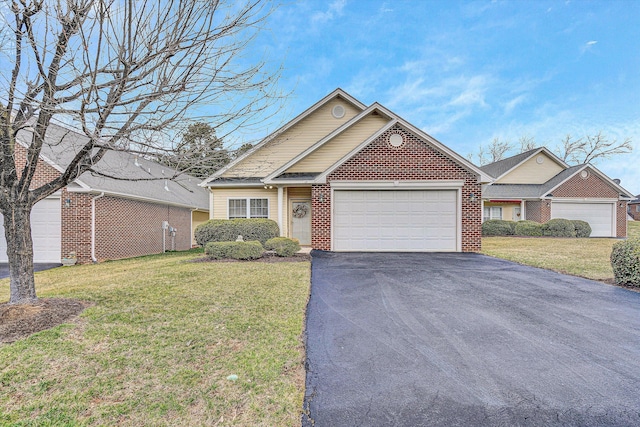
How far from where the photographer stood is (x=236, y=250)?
1009 cm

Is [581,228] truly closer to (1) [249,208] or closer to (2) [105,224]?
(1) [249,208]

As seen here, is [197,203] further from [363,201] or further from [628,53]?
[628,53]

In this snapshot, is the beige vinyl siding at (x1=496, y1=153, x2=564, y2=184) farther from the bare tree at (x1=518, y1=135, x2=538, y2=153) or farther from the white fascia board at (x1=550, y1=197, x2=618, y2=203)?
the bare tree at (x1=518, y1=135, x2=538, y2=153)

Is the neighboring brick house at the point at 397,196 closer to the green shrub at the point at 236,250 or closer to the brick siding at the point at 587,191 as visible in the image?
the green shrub at the point at 236,250

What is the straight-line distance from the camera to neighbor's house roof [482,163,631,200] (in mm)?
21250

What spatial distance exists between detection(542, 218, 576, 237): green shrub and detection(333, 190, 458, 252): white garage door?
12.8 m

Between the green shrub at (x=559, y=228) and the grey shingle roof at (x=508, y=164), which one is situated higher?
the grey shingle roof at (x=508, y=164)

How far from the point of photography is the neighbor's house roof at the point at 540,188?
21250 mm

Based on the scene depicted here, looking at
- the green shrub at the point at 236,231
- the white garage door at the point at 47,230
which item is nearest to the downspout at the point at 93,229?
the white garage door at the point at 47,230

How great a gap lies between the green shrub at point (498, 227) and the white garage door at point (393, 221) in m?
12.0

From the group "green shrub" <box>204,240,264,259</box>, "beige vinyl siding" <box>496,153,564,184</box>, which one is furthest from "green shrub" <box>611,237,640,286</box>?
"beige vinyl siding" <box>496,153,564,184</box>

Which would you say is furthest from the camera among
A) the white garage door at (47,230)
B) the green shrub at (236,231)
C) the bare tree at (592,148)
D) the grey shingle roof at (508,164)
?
the bare tree at (592,148)

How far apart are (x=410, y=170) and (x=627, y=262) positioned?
6.46 metres

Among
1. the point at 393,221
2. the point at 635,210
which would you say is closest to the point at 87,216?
the point at 393,221
